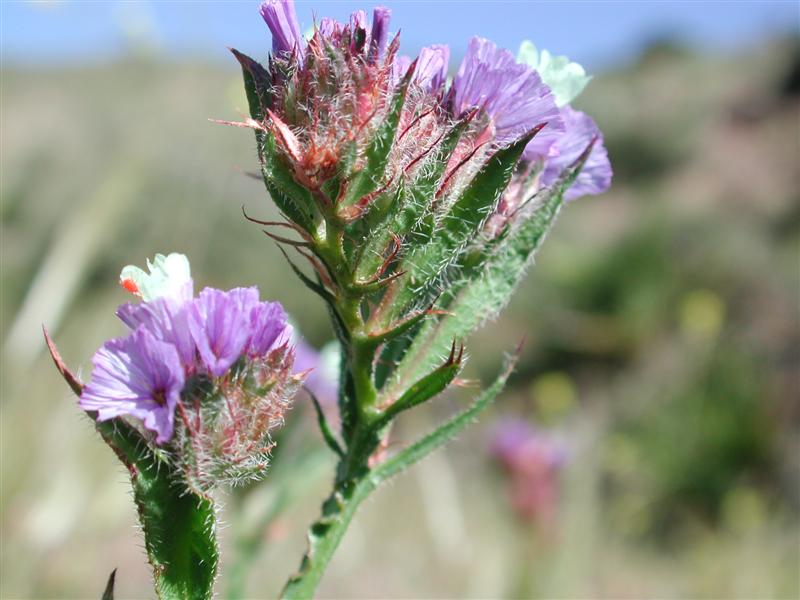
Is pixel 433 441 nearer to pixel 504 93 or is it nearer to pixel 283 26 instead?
→ pixel 504 93

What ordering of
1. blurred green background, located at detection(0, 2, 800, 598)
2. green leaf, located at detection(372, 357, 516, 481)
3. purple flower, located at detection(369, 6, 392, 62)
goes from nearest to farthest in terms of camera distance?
purple flower, located at detection(369, 6, 392, 62)
green leaf, located at detection(372, 357, 516, 481)
blurred green background, located at detection(0, 2, 800, 598)

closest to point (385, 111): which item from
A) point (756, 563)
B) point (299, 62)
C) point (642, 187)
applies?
point (299, 62)

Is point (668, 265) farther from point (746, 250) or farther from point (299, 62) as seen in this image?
point (299, 62)

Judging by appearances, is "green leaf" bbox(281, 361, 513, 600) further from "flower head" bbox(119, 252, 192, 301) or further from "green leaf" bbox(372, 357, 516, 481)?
"flower head" bbox(119, 252, 192, 301)

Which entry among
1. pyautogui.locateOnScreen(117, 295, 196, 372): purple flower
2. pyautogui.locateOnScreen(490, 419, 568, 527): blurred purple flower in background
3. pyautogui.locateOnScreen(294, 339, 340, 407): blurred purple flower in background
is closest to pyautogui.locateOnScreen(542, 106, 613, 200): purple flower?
pyautogui.locateOnScreen(117, 295, 196, 372): purple flower

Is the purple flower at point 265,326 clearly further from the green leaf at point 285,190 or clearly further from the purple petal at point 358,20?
the purple petal at point 358,20
